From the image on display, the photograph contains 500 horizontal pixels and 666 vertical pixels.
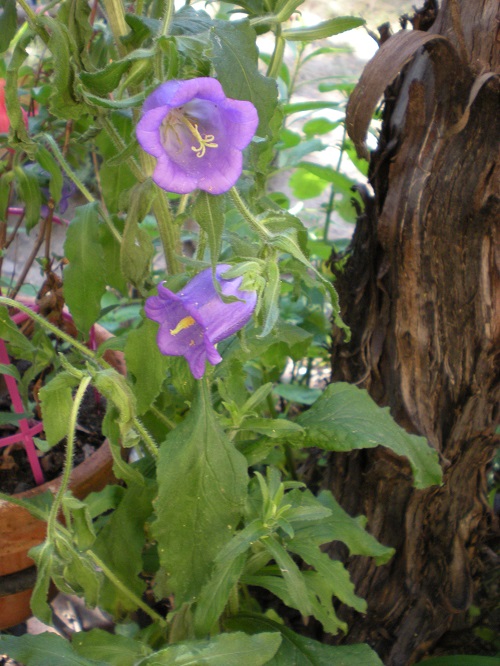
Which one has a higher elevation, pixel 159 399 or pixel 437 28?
pixel 437 28

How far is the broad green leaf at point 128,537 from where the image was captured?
0.96m

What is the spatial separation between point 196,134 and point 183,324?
0.20 m

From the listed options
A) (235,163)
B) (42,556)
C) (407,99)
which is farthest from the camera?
(407,99)

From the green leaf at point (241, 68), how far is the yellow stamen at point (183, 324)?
0.21 metres

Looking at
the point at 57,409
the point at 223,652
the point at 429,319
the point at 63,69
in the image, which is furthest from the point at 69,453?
the point at 429,319

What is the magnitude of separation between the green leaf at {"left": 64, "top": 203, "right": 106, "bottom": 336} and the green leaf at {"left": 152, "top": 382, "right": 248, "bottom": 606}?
24cm

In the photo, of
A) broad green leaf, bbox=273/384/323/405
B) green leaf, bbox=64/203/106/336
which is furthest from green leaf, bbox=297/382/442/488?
broad green leaf, bbox=273/384/323/405

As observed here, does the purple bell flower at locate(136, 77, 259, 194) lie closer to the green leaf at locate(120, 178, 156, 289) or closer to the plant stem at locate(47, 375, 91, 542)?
the green leaf at locate(120, 178, 156, 289)

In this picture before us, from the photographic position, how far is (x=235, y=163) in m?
0.67

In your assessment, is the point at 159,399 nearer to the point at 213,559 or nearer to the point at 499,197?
the point at 213,559

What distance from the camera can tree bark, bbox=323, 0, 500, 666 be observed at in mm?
869

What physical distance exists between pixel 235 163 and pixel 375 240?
0.40m

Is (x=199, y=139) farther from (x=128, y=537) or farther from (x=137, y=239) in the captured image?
(x=128, y=537)

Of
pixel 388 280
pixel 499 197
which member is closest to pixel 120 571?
pixel 388 280
